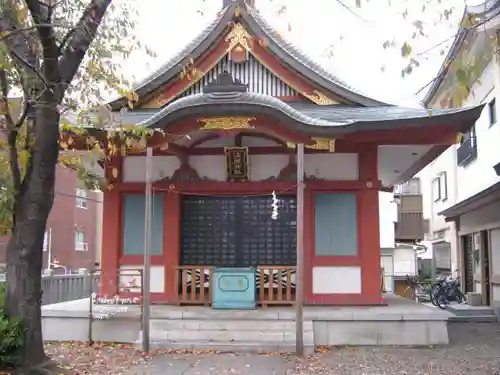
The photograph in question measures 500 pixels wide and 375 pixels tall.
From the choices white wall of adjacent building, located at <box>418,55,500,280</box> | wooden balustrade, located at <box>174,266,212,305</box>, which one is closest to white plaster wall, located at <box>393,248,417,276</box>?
white wall of adjacent building, located at <box>418,55,500,280</box>

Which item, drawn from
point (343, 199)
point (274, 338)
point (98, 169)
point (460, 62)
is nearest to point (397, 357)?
point (274, 338)

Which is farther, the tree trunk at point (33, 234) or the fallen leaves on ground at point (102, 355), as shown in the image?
the fallen leaves on ground at point (102, 355)

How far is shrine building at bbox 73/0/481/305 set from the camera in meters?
12.2

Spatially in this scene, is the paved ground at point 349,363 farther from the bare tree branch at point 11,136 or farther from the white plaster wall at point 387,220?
the white plaster wall at point 387,220

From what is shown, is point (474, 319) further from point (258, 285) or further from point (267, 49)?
point (267, 49)

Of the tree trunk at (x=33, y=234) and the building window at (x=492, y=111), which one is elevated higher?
the building window at (x=492, y=111)

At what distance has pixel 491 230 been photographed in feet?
55.9

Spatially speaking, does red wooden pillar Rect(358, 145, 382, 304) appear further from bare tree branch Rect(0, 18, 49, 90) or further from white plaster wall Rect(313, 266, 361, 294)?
bare tree branch Rect(0, 18, 49, 90)

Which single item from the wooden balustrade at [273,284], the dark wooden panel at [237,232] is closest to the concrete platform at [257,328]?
the wooden balustrade at [273,284]

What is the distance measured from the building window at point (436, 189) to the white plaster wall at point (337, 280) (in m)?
15.7

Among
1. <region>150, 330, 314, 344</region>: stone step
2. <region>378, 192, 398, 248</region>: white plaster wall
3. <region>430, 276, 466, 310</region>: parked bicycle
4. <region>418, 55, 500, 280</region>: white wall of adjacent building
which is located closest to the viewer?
<region>150, 330, 314, 344</region>: stone step

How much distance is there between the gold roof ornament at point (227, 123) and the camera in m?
10.6

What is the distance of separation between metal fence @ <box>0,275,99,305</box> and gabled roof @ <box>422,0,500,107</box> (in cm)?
1013

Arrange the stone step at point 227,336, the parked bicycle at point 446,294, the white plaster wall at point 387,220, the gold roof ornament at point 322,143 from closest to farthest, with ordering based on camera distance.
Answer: the stone step at point 227,336 < the gold roof ornament at point 322,143 < the parked bicycle at point 446,294 < the white plaster wall at point 387,220
